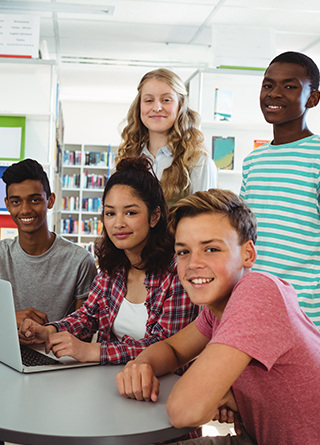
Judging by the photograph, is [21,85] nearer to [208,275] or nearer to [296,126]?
[296,126]

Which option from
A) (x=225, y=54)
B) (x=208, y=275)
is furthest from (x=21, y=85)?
(x=208, y=275)

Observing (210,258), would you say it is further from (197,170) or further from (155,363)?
(197,170)

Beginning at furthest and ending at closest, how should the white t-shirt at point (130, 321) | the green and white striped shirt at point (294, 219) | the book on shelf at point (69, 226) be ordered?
the book on shelf at point (69, 226) → the green and white striped shirt at point (294, 219) → the white t-shirt at point (130, 321)

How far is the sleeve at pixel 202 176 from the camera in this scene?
84.4 inches

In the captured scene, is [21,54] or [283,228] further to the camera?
[21,54]

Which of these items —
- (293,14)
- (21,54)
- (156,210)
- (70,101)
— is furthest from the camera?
(70,101)

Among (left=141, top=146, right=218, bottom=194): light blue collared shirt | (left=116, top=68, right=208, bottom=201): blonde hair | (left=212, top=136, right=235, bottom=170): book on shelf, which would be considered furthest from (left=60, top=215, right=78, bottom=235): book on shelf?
(left=141, top=146, right=218, bottom=194): light blue collared shirt

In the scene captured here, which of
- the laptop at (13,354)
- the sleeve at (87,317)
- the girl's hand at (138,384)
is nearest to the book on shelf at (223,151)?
the sleeve at (87,317)

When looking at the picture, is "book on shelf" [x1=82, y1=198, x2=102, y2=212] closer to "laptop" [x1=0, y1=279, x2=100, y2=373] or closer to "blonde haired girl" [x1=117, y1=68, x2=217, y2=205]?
"blonde haired girl" [x1=117, y1=68, x2=217, y2=205]

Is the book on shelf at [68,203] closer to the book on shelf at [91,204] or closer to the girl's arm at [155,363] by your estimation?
the book on shelf at [91,204]

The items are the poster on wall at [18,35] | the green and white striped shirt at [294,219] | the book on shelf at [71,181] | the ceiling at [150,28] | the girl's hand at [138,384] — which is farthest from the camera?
the book on shelf at [71,181]

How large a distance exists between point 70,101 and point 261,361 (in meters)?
8.56

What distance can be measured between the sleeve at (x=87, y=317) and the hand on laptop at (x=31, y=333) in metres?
0.13

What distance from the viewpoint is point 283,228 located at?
1.60 meters
